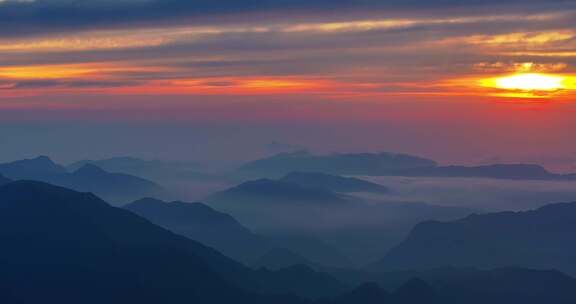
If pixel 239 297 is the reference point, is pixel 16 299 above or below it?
below

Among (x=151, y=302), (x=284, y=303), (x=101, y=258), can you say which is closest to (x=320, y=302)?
(x=284, y=303)

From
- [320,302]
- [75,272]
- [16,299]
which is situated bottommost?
[16,299]

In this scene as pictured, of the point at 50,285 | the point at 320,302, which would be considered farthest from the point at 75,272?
the point at 320,302

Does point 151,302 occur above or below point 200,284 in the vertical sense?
below

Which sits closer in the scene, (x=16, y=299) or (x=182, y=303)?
(x=16, y=299)

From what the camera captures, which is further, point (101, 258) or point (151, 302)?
point (101, 258)

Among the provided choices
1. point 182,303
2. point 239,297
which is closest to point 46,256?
point 182,303

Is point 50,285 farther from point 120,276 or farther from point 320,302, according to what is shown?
point 320,302

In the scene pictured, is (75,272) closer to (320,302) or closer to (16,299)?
(16,299)
